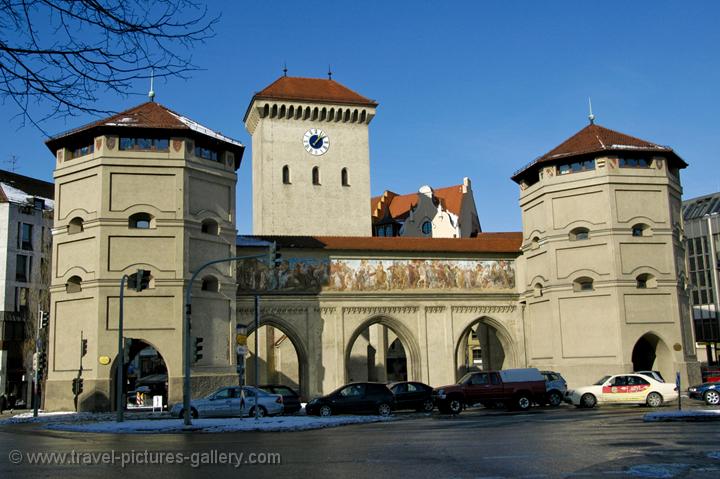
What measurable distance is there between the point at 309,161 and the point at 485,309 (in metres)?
20.7

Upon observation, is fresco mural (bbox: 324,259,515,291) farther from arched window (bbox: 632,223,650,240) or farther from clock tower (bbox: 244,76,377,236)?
clock tower (bbox: 244,76,377,236)

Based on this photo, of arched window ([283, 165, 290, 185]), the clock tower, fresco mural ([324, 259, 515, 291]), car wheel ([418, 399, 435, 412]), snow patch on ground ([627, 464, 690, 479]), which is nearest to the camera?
snow patch on ground ([627, 464, 690, 479])

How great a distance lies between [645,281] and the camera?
42562 millimetres

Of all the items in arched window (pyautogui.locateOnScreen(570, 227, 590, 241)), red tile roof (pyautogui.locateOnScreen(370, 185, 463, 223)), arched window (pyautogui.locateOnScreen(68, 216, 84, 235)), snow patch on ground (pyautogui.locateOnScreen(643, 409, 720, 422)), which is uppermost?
red tile roof (pyautogui.locateOnScreen(370, 185, 463, 223))

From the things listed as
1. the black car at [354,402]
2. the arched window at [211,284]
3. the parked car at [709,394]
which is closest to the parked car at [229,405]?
the black car at [354,402]


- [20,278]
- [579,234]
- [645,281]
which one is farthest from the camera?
[20,278]

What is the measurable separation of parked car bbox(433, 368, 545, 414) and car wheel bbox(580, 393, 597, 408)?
1774mm

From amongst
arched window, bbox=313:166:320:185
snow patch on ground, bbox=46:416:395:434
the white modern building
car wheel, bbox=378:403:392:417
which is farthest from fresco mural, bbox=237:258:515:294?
the white modern building

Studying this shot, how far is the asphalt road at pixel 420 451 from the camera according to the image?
38.7 ft

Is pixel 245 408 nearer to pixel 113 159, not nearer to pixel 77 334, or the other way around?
pixel 77 334

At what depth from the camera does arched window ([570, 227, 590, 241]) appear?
4306cm

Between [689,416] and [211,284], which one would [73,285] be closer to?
[211,284]

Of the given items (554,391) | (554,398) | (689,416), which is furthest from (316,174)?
(689,416)

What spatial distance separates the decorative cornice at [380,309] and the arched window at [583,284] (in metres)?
8.74
